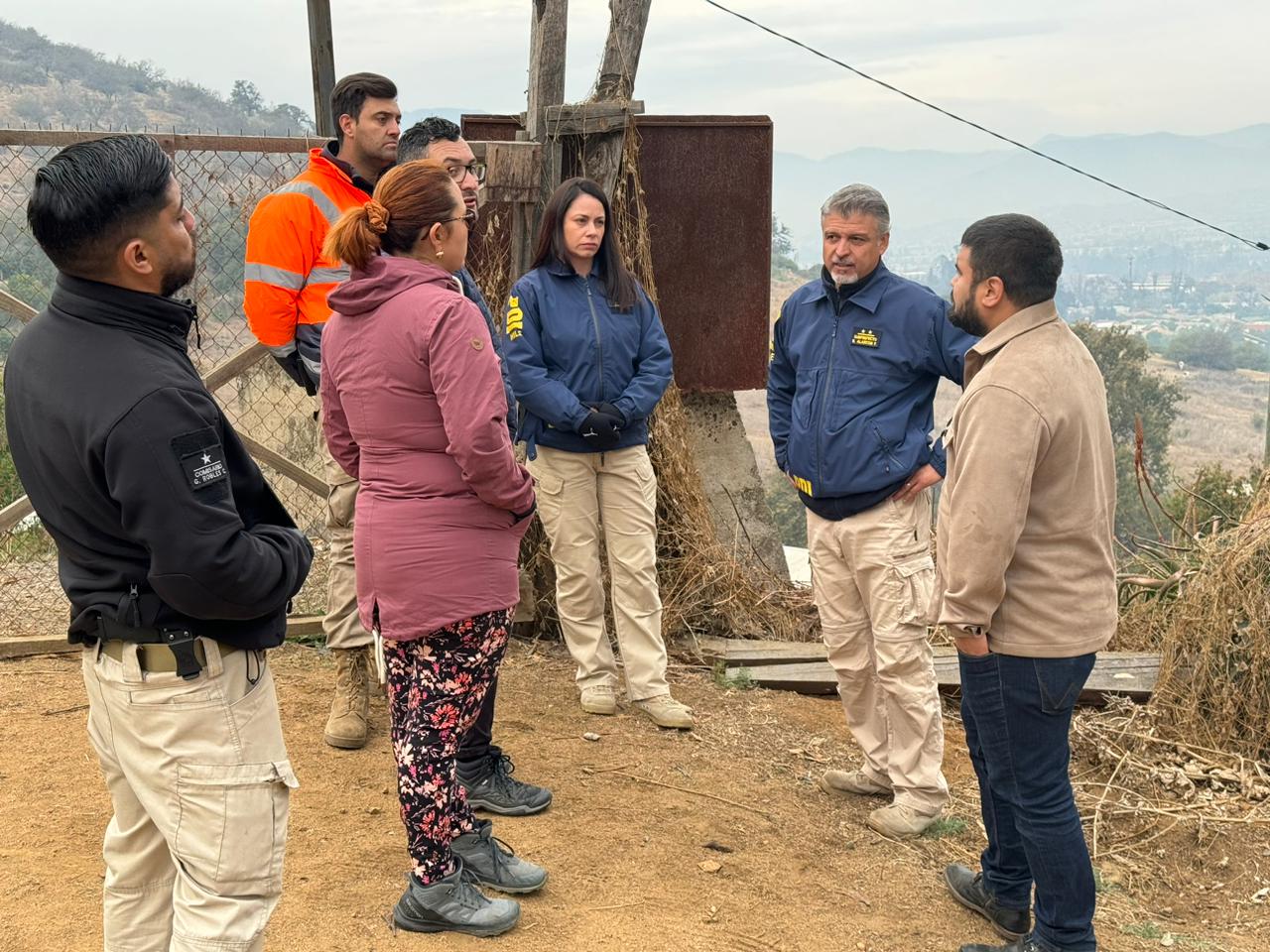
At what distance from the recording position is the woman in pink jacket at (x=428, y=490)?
2.83 m

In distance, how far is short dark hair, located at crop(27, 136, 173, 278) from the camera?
2000 mm

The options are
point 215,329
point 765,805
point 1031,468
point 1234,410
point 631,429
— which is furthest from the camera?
point 1234,410

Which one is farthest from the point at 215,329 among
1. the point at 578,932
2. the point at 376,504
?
the point at 578,932

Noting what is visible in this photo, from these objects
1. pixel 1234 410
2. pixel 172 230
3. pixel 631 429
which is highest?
pixel 172 230

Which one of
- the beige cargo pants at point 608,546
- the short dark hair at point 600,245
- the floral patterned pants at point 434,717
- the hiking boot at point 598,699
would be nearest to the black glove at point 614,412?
the beige cargo pants at point 608,546

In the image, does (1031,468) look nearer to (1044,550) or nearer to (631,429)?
(1044,550)

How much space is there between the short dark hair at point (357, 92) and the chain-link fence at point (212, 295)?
624mm

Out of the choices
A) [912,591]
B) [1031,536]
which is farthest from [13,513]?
[1031,536]

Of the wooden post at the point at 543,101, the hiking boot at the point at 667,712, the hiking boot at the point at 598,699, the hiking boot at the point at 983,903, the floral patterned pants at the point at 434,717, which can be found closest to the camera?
the floral patterned pants at the point at 434,717

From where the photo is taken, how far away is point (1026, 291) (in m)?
2.91

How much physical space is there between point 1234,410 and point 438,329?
7702cm

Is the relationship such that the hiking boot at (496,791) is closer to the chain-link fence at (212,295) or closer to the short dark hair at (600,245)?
the chain-link fence at (212,295)

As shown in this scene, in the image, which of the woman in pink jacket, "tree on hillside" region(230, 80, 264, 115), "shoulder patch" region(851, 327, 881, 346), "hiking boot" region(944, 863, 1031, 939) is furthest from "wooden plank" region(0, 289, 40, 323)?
"tree on hillside" region(230, 80, 264, 115)

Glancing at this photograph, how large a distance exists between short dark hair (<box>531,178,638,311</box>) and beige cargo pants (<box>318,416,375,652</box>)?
115 centimetres
